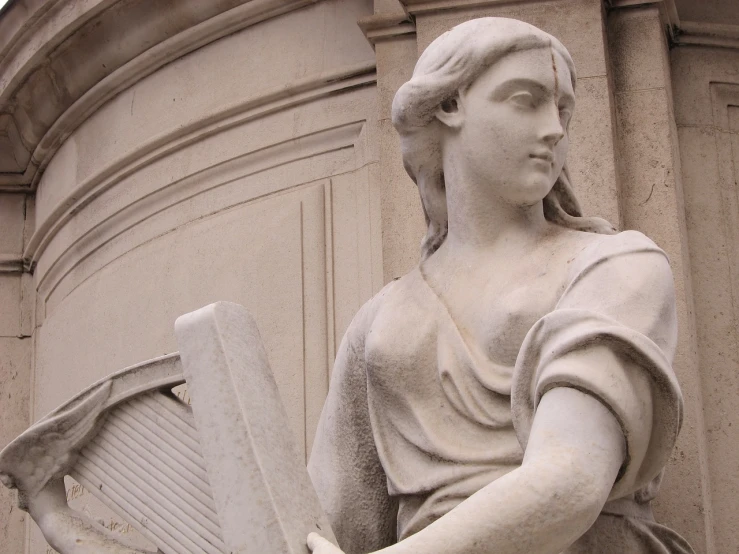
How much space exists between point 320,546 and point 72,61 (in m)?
4.35

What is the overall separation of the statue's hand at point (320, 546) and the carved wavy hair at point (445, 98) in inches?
43.0

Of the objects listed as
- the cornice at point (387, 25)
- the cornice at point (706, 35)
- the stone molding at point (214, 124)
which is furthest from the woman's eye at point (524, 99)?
the stone molding at point (214, 124)

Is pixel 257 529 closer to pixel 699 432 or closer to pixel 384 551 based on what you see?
pixel 384 551

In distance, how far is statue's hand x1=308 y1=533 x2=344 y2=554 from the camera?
3.97 meters

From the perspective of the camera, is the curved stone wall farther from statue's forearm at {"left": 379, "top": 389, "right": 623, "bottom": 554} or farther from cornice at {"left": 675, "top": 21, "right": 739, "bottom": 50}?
statue's forearm at {"left": 379, "top": 389, "right": 623, "bottom": 554}

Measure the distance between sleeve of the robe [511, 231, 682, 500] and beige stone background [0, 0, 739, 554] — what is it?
61.6 inches

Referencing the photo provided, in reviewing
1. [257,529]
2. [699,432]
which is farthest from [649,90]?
[257,529]

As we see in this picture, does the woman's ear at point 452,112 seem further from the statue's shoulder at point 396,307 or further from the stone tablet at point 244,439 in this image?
the stone tablet at point 244,439

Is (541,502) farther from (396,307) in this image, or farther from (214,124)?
(214,124)

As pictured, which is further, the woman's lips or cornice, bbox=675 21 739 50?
cornice, bbox=675 21 739 50

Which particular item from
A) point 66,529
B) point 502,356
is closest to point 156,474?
point 66,529

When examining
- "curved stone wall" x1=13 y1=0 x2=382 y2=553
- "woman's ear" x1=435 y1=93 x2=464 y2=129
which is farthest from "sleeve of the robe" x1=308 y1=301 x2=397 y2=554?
"curved stone wall" x1=13 y1=0 x2=382 y2=553

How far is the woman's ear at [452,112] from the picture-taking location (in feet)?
15.4

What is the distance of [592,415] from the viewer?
400 centimetres
